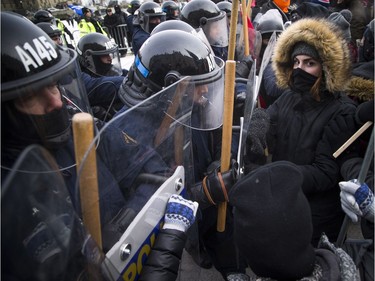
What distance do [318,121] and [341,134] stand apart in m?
0.15

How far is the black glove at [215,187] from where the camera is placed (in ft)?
5.94

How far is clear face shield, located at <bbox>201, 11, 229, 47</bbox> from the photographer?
157 inches

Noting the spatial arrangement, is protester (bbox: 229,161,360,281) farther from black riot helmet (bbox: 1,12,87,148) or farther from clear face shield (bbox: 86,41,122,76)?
clear face shield (bbox: 86,41,122,76)

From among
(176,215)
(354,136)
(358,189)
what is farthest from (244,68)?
(176,215)

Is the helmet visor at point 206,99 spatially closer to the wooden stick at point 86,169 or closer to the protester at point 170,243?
the protester at point 170,243

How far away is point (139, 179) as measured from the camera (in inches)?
49.0

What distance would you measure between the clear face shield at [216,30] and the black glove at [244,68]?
54cm

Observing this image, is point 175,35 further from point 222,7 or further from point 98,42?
point 222,7

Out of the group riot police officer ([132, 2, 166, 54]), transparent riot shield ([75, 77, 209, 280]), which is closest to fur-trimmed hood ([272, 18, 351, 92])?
transparent riot shield ([75, 77, 209, 280])

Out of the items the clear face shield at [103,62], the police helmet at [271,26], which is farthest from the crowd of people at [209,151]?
the clear face shield at [103,62]

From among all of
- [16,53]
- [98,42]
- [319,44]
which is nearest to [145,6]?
[98,42]

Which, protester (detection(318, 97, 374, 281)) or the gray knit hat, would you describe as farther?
the gray knit hat

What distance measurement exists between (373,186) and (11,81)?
1.76 m

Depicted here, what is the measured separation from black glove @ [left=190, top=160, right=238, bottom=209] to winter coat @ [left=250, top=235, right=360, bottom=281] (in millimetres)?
686
